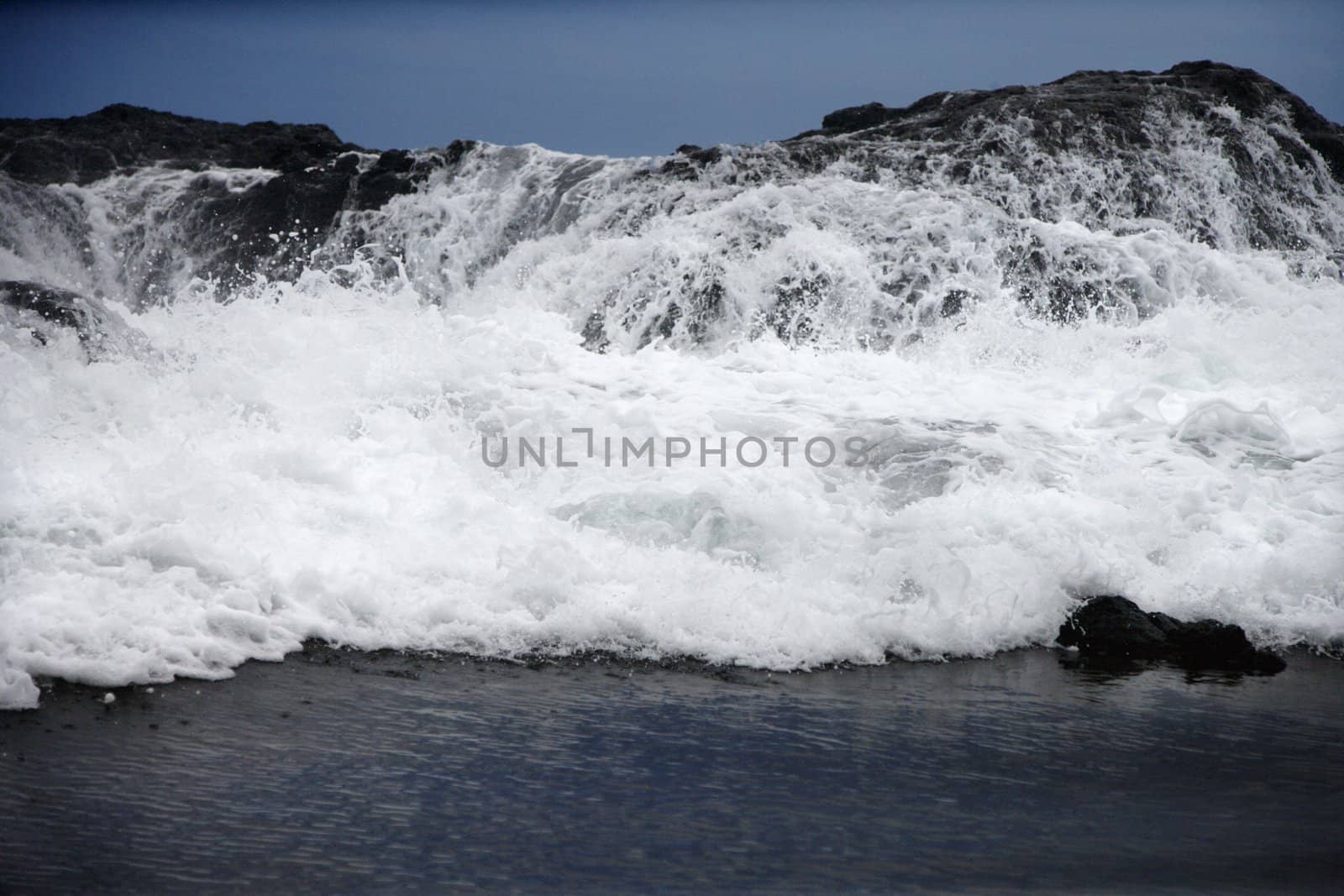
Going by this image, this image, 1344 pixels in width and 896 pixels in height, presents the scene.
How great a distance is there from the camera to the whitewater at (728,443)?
745 cm

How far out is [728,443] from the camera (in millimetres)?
10102

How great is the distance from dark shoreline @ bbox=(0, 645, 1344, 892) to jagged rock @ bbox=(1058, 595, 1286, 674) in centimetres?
60

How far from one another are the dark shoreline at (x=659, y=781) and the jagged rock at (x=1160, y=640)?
0.60 m

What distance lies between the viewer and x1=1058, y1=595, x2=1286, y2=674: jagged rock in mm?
7773

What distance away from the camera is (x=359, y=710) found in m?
6.02

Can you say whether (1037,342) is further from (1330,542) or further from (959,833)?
(959,833)

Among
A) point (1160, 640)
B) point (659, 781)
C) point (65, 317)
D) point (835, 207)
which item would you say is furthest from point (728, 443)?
point (835, 207)

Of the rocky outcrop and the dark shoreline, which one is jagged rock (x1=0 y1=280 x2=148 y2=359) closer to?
the dark shoreline

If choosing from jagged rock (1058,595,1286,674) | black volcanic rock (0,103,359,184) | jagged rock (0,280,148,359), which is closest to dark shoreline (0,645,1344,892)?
jagged rock (1058,595,1286,674)

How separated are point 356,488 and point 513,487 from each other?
113cm

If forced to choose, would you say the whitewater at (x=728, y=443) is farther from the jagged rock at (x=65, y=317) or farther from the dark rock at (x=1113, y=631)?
the dark rock at (x=1113, y=631)

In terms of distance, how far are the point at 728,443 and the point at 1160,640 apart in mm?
3662

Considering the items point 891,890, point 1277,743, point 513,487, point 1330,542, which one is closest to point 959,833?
point 891,890

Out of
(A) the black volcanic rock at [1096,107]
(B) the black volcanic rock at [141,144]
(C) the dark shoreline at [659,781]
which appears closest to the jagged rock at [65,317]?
(C) the dark shoreline at [659,781]
